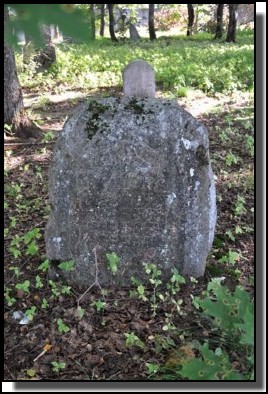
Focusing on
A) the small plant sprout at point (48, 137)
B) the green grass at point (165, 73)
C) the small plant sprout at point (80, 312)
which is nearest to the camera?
the small plant sprout at point (80, 312)

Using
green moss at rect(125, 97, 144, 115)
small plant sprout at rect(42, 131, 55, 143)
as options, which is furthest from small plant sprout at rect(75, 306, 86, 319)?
small plant sprout at rect(42, 131, 55, 143)

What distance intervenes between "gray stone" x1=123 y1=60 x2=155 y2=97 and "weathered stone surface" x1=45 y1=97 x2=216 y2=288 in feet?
1.77

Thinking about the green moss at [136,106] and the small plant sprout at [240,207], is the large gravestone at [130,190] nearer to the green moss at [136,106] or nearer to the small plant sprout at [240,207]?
the green moss at [136,106]

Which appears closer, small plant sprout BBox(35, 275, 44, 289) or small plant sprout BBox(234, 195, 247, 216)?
small plant sprout BBox(35, 275, 44, 289)

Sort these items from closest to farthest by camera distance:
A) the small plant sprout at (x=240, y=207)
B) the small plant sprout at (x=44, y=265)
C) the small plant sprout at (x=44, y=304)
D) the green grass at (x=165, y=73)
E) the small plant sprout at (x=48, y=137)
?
the small plant sprout at (x=44, y=304) < the small plant sprout at (x=44, y=265) < the small plant sprout at (x=240, y=207) < the small plant sprout at (x=48, y=137) < the green grass at (x=165, y=73)

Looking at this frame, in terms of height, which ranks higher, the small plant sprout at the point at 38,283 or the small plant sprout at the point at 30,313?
the small plant sprout at the point at 38,283

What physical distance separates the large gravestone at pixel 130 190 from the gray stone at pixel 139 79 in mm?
546

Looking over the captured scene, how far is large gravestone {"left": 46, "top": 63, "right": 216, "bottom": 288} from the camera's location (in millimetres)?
3367

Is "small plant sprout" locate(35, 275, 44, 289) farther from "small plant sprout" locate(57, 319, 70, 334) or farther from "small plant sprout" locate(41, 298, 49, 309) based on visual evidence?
"small plant sprout" locate(57, 319, 70, 334)

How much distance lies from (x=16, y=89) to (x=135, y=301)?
13.4 feet

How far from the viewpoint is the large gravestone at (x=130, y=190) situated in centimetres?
337

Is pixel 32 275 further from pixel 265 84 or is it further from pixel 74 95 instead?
pixel 74 95

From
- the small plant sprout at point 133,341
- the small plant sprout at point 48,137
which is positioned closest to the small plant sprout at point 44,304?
the small plant sprout at point 133,341

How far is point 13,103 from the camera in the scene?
6.40m
